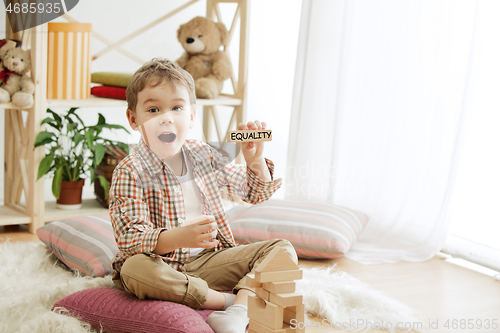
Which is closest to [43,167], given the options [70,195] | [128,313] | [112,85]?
[70,195]

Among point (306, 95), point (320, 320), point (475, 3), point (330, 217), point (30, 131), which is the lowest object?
point (320, 320)

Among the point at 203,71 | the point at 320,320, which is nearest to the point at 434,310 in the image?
the point at 320,320

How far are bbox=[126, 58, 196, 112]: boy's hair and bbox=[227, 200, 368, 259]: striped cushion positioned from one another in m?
0.77

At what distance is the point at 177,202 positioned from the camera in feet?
3.56

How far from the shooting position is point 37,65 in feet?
6.19

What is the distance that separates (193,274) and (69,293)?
0.29 metres

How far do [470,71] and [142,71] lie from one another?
1064 millimetres

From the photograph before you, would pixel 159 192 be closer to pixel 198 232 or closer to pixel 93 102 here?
pixel 198 232

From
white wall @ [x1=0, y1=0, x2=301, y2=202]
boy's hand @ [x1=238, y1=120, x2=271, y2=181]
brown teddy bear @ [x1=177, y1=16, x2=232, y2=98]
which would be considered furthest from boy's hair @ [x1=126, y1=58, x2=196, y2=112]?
white wall @ [x1=0, y1=0, x2=301, y2=202]

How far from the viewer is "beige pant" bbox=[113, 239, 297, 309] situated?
1.04 m

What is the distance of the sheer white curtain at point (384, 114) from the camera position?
1.74 m

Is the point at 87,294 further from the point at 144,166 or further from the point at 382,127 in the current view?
the point at 382,127

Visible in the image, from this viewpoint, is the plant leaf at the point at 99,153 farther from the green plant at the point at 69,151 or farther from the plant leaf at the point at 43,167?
the plant leaf at the point at 43,167

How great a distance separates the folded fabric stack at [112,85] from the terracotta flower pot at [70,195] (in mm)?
342
